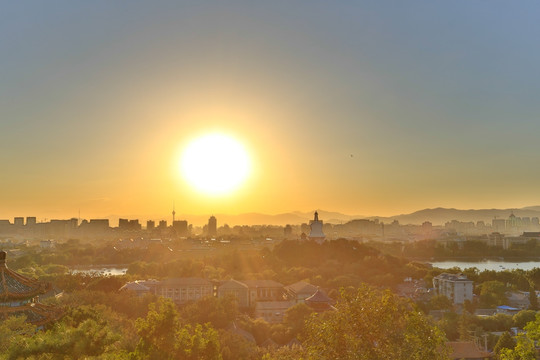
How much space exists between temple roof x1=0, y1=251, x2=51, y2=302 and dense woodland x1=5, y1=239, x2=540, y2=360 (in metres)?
0.87

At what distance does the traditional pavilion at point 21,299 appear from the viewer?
26.8 feet

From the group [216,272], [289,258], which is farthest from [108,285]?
[289,258]

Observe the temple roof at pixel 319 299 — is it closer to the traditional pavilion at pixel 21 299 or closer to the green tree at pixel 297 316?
the green tree at pixel 297 316

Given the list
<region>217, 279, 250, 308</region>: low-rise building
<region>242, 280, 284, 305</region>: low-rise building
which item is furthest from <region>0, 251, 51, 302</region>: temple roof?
<region>242, 280, 284, 305</region>: low-rise building

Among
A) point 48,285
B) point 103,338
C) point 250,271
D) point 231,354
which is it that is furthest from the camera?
point 250,271

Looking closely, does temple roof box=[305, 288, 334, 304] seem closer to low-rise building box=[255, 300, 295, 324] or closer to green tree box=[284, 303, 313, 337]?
low-rise building box=[255, 300, 295, 324]

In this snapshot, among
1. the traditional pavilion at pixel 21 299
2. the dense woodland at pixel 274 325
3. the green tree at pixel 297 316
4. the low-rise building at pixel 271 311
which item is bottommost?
the low-rise building at pixel 271 311

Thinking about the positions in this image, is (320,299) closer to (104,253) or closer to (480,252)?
(104,253)

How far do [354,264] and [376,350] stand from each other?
28.5m

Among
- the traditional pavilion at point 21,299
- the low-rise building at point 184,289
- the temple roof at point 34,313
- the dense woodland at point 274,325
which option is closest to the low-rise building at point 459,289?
the dense woodland at point 274,325

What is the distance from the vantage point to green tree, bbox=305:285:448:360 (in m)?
5.98

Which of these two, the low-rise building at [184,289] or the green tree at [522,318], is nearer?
the green tree at [522,318]

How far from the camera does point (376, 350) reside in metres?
6.07

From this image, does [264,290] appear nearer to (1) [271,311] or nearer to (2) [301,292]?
(2) [301,292]
